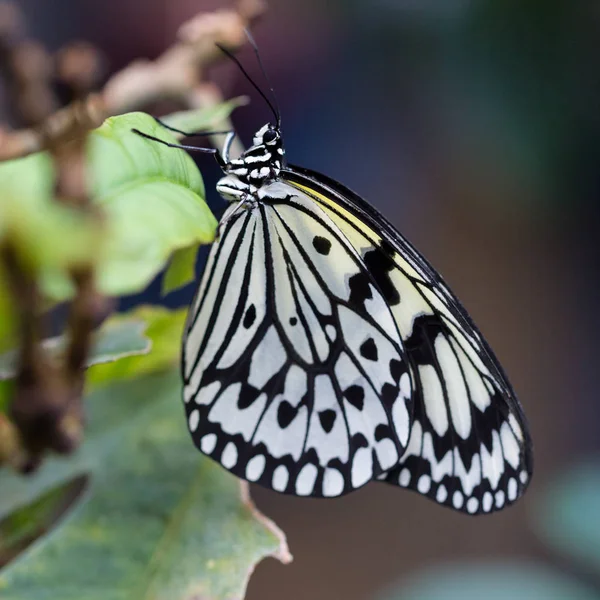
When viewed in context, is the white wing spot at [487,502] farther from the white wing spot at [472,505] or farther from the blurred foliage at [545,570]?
the blurred foliage at [545,570]

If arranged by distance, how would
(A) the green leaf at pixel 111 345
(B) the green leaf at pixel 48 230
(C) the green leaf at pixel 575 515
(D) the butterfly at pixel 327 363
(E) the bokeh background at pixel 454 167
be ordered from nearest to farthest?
(B) the green leaf at pixel 48 230 → (A) the green leaf at pixel 111 345 → (D) the butterfly at pixel 327 363 → (C) the green leaf at pixel 575 515 → (E) the bokeh background at pixel 454 167

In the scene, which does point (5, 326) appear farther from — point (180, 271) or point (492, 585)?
point (492, 585)

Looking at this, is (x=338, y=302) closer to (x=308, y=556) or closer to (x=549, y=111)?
(x=549, y=111)

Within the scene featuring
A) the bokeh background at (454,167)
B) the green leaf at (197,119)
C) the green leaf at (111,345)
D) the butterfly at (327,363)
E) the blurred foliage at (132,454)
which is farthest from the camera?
the bokeh background at (454,167)

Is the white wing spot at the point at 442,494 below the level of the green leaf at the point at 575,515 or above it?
above

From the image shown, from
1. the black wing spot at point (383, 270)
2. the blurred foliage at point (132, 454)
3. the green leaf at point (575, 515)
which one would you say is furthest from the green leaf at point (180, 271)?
the green leaf at point (575, 515)

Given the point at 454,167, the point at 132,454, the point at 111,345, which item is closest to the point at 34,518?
the point at 132,454

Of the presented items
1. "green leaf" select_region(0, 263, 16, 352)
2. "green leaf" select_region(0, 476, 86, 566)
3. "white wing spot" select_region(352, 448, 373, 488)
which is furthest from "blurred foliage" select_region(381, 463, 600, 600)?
"green leaf" select_region(0, 263, 16, 352)
